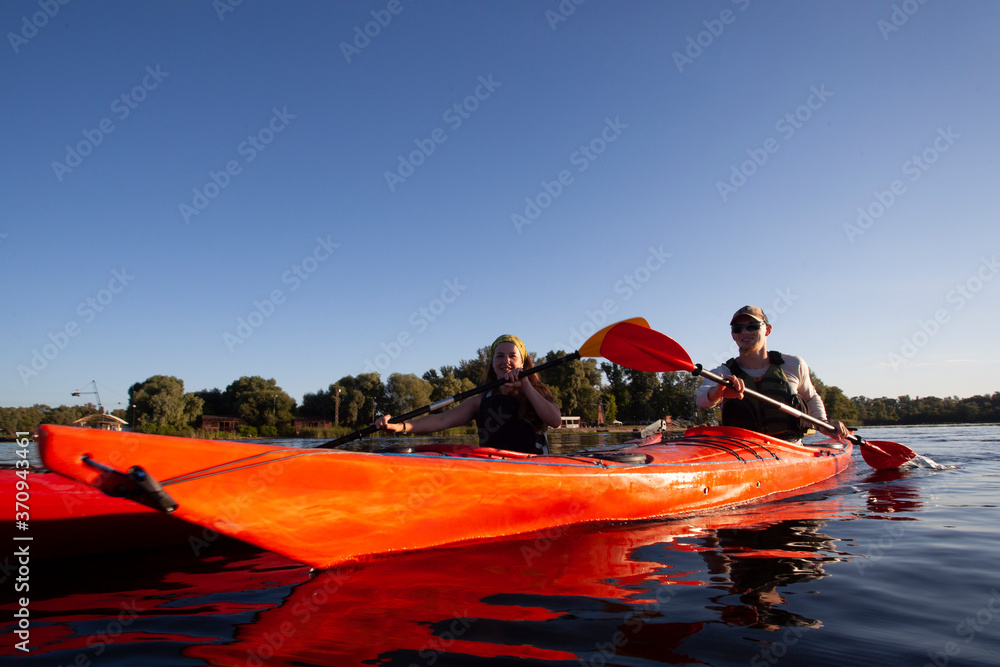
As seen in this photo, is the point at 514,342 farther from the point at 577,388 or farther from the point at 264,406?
the point at 264,406

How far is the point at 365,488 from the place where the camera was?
2.93 meters

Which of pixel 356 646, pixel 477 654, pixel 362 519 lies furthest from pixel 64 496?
pixel 477 654

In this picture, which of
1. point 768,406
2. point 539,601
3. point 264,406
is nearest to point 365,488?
point 539,601

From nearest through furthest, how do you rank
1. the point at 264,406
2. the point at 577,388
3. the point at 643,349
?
the point at 643,349, the point at 264,406, the point at 577,388

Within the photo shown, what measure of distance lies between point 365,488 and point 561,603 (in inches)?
45.2

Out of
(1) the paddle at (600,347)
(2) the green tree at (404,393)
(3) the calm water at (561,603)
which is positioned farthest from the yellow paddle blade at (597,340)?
(2) the green tree at (404,393)

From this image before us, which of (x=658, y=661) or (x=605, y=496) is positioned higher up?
(x=605, y=496)

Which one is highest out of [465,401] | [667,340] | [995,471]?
[667,340]

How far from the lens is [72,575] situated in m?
3.15

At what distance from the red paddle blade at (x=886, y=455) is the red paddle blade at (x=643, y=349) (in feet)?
13.5

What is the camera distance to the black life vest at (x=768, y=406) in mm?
5875

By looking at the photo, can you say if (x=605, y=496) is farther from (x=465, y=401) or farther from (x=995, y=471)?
(x=995, y=471)

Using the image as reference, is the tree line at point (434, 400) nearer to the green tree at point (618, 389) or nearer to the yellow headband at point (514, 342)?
the green tree at point (618, 389)

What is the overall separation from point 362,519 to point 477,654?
1266 mm
